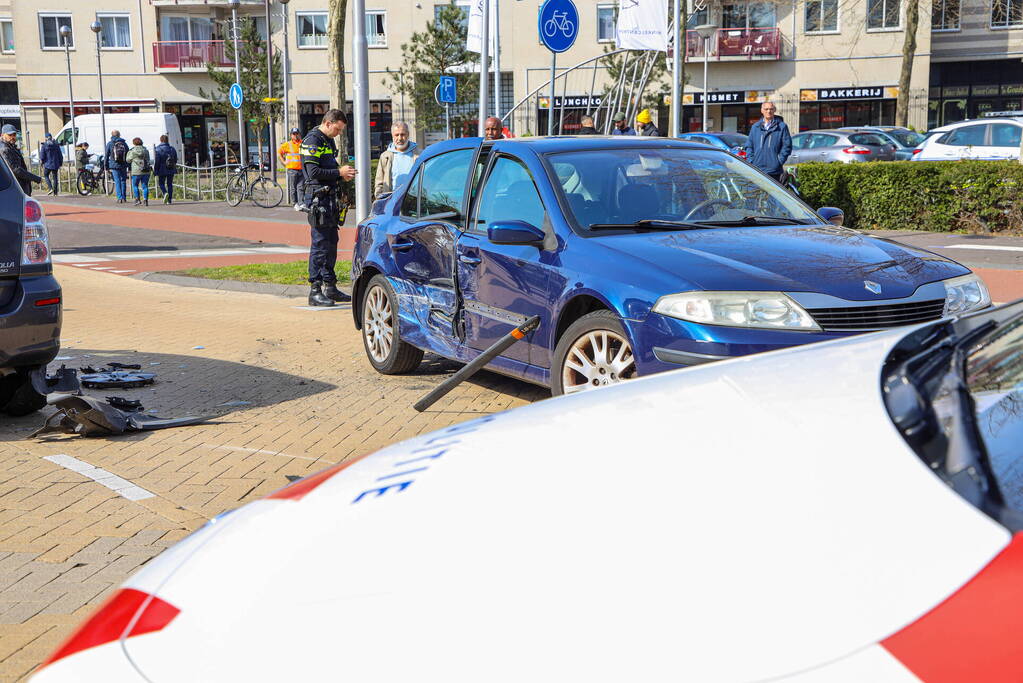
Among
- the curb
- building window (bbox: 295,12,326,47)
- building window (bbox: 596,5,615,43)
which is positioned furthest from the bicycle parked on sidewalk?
building window (bbox: 295,12,326,47)

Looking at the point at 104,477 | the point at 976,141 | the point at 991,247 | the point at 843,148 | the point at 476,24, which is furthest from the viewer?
the point at 843,148

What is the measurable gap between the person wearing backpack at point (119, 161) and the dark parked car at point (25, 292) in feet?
85.5

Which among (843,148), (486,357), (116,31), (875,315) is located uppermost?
(116,31)

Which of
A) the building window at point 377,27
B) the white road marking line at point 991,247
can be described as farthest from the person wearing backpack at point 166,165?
the building window at point 377,27

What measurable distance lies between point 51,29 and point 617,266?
55.8 meters

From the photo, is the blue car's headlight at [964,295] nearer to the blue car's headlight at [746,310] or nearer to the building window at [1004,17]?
the blue car's headlight at [746,310]

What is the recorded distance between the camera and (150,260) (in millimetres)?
16625

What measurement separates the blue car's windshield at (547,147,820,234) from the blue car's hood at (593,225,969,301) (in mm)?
267

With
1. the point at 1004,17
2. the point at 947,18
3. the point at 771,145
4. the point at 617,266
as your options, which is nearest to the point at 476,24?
the point at 771,145

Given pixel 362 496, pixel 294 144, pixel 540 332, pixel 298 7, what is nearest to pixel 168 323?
pixel 540 332

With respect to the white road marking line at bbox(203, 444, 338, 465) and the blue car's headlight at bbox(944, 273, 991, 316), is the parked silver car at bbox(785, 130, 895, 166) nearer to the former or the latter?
the blue car's headlight at bbox(944, 273, 991, 316)

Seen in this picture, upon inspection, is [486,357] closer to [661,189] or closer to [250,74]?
[661,189]

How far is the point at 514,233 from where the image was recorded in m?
6.12

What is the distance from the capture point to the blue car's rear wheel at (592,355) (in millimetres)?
5594
